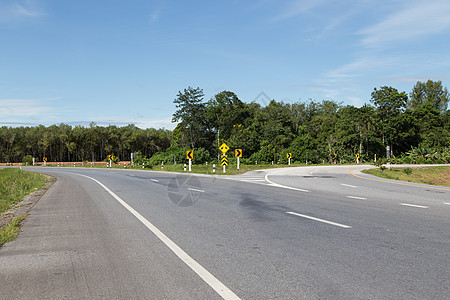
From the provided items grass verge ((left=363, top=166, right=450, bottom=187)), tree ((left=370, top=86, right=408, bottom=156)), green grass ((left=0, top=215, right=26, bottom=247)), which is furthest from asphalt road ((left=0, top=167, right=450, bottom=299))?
tree ((left=370, top=86, right=408, bottom=156))

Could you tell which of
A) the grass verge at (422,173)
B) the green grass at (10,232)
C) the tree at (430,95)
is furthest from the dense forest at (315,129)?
the green grass at (10,232)

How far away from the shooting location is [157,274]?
4.57 m

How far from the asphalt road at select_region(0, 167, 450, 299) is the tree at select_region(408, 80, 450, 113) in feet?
333

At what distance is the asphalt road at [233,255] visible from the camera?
4.03 metres

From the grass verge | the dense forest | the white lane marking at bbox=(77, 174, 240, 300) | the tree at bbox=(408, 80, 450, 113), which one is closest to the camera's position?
the white lane marking at bbox=(77, 174, 240, 300)

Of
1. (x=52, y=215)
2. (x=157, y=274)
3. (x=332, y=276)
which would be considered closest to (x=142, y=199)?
(x=52, y=215)

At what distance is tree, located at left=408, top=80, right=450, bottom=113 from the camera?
96500mm

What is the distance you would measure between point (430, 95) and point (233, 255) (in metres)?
110

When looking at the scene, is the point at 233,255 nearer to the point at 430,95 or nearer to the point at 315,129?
the point at 315,129

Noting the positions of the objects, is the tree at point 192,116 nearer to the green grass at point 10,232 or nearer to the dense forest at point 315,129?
the dense forest at point 315,129

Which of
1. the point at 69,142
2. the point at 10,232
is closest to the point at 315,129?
the point at 69,142

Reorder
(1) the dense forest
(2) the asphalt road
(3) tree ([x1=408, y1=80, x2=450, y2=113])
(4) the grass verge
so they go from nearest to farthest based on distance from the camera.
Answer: (2) the asphalt road < (4) the grass verge < (1) the dense forest < (3) tree ([x1=408, y1=80, x2=450, y2=113])

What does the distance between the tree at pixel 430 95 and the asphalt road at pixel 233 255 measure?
101566 mm

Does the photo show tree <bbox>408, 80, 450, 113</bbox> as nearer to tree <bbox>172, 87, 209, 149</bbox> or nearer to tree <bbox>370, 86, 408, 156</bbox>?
tree <bbox>370, 86, 408, 156</bbox>
